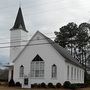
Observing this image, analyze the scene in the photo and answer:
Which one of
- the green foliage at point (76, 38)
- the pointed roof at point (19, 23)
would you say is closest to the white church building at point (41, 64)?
the pointed roof at point (19, 23)

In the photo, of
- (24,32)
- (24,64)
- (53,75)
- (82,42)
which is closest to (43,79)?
(53,75)

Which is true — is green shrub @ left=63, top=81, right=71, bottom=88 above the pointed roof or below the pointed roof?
below

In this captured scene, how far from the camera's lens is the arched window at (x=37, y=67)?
42.1 metres

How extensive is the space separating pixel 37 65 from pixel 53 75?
3.23m

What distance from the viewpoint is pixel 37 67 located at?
42500mm

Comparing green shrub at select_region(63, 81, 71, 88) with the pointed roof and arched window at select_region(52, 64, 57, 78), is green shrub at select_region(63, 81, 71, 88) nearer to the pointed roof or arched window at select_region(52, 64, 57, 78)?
arched window at select_region(52, 64, 57, 78)

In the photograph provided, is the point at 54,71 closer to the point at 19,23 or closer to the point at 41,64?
the point at 41,64

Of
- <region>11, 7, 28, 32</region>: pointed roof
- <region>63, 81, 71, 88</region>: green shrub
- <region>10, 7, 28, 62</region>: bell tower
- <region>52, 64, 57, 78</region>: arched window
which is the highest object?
<region>11, 7, 28, 32</region>: pointed roof

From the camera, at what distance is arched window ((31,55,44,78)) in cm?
4212

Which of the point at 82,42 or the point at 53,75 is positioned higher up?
the point at 82,42

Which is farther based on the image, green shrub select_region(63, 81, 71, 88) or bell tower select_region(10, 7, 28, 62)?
bell tower select_region(10, 7, 28, 62)

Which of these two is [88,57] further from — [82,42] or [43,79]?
[43,79]

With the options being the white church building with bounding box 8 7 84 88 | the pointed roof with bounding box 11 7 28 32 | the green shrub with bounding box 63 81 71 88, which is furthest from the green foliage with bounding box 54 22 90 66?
the green shrub with bounding box 63 81 71 88

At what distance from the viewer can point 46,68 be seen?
41656mm
